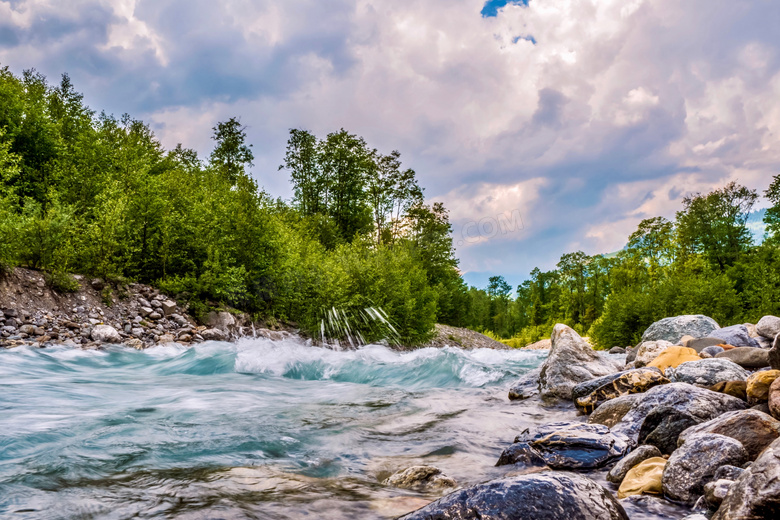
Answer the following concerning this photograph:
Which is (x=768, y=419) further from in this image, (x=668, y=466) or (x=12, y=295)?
(x=12, y=295)

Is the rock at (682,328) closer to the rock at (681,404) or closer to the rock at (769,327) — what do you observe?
the rock at (769,327)

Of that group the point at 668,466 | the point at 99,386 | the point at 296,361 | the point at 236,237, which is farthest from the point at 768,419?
the point at 236,237

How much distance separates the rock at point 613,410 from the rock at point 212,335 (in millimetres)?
13198

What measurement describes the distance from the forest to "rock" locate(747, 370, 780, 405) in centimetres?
1621

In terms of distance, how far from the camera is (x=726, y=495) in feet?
9.02

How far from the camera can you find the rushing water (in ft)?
11.2

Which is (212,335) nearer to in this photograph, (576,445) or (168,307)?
(168,307)

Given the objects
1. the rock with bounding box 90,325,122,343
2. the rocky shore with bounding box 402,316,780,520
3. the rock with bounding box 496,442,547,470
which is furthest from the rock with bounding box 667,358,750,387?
the rock with bounding box 90,325,122,343

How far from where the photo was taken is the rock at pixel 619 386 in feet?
22.2

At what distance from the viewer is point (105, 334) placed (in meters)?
12.8

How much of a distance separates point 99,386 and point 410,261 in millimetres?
22104

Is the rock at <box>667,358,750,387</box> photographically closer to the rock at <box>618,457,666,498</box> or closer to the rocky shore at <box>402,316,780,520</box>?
the rocky shore at <box>402,316,780,520</box>

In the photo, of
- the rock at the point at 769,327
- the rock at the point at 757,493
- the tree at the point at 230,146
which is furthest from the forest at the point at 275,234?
the rock at the point at 757,493

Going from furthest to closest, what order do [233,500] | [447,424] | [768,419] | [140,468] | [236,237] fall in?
[236,237] → [447,424] → [140,468] → [768,419] → [233,500]
